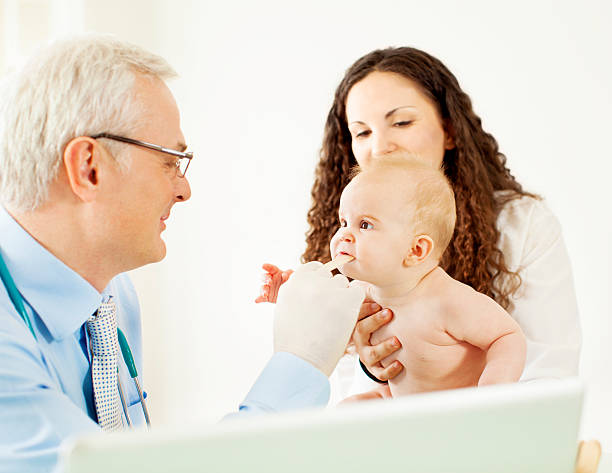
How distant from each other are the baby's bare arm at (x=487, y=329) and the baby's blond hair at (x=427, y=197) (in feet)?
0.43

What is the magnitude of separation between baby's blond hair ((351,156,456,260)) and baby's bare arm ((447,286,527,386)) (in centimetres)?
13

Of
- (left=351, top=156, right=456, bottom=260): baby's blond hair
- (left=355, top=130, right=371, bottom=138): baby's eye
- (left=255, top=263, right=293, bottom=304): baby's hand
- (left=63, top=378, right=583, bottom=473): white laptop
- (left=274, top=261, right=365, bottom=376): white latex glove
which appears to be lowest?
(left=255, top=263, right=293, bottom=304): baby's hand

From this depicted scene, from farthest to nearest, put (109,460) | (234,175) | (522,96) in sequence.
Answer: (234,175) → (522,96) → (109,460)

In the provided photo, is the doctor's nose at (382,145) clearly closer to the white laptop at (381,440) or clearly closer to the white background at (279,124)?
the white background at (279,124)

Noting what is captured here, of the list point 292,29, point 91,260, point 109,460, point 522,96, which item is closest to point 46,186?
point 91,260

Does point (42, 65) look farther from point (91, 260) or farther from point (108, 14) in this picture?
point (108, 14)

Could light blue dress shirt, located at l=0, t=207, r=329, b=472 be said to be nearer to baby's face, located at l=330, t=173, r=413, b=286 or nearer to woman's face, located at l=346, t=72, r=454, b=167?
baby's face, located at l=330, t=173, r=413, b=286

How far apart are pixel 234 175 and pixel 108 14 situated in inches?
40.6

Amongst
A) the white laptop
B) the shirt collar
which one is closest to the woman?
the shirt collar

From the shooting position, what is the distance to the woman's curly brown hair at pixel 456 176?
1889mm

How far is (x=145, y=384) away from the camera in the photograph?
12.9 ft

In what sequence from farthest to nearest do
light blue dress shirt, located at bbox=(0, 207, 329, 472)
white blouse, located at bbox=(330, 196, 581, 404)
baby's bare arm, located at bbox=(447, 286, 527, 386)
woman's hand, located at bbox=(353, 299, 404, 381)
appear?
white blouse, located at bbox=(330, 196, 581, 404), woman's hand, located at bbox=(353, 299, 404, 381), baby's bare arm, located at bbox=(447, 286, 527, 386), light blue dress shirt, located at bbox=(0, 207, 329, 472)

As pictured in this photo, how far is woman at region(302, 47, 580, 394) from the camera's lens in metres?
1.84

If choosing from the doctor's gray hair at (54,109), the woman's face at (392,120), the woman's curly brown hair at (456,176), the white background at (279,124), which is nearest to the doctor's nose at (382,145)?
the woman's face at (392,120)
